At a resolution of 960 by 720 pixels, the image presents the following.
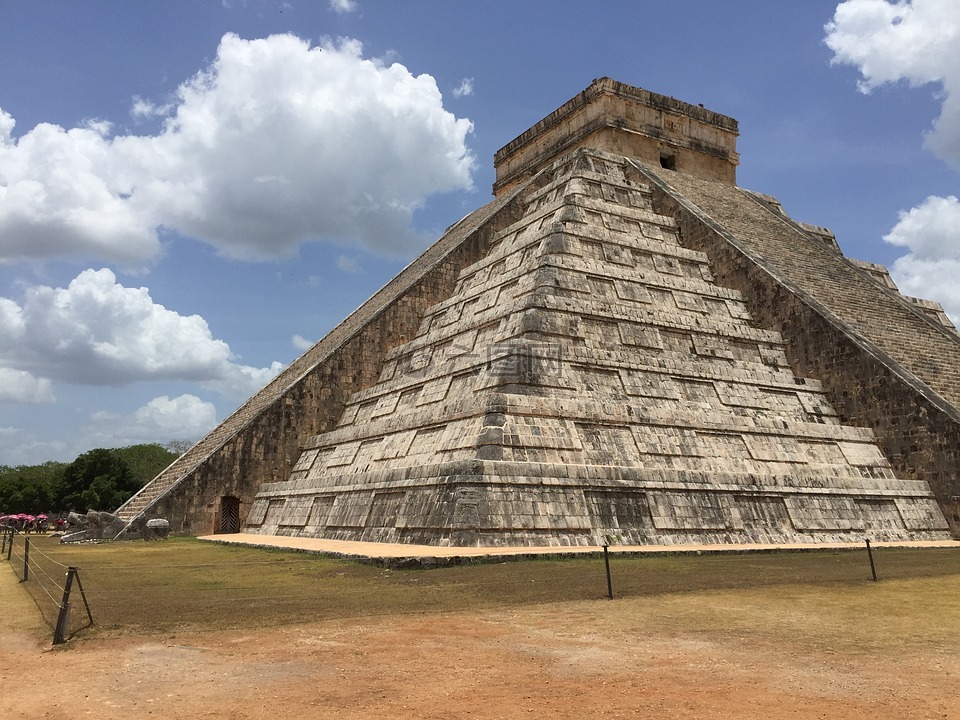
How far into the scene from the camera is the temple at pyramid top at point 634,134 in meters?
22.8

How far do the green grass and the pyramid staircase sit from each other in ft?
5.03

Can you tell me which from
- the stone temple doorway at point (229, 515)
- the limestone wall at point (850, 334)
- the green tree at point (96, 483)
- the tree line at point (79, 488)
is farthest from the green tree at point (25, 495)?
the limestone wall at point (850, 334)

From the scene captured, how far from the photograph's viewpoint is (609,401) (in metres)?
12.3

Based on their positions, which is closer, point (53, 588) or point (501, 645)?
point (501, 645)

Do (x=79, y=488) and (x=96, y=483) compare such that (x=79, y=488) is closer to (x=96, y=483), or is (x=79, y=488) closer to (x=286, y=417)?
(x=96, y=483)

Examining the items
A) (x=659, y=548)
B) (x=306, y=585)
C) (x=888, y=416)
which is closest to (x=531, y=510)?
(x=659, y=548)

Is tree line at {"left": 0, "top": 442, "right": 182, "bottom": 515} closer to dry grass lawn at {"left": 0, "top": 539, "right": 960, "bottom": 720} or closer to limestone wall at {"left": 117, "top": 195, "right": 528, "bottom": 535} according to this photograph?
limestone wall at {"left": 117, "top": 195, "right": 528, "bottom": 535}

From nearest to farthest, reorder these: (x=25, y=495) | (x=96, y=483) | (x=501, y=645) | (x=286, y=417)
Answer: (x=501, y=645), (x=286, y=417), (x=96, y=483), (x=25, y=495)

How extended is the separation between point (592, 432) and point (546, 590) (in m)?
4.91

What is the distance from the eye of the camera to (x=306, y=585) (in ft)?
25.0

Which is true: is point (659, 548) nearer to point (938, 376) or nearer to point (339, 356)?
point (938, 376)

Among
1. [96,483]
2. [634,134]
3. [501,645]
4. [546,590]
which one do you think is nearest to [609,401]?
[546,590]

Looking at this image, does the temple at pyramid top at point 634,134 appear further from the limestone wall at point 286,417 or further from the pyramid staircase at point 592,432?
the pyramid staircase at point 592,432

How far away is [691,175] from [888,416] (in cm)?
1233
